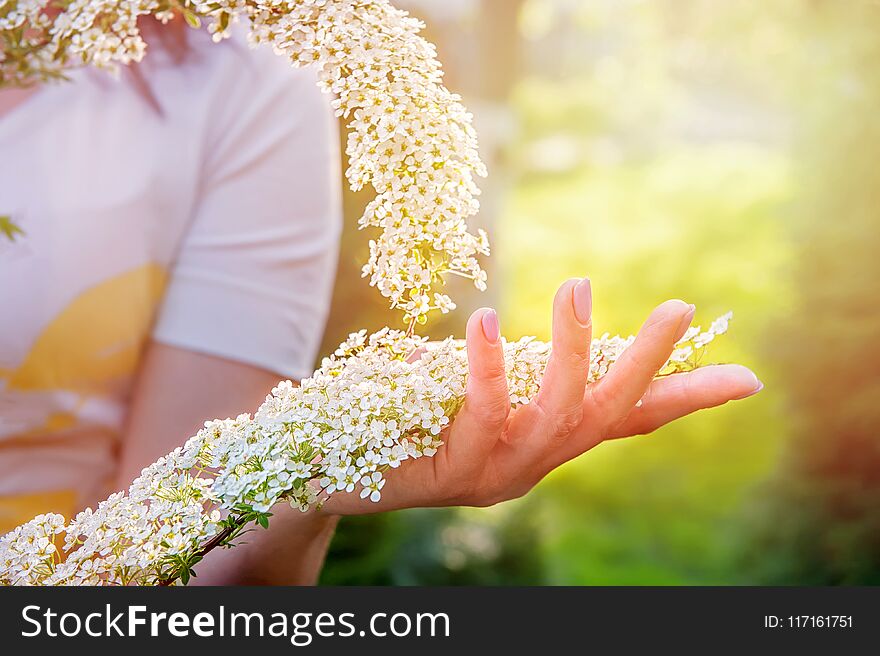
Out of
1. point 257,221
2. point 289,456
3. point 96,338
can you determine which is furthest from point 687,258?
point 289,456

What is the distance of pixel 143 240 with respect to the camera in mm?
1022

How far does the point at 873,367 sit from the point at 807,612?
1.38 meters

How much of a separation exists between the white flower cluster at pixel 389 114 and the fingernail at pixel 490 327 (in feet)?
0.18

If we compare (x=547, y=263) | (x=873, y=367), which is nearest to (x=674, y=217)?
(x=547, y=263)

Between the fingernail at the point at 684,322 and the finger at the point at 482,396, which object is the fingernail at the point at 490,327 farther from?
the fingernail at the point at 684,322

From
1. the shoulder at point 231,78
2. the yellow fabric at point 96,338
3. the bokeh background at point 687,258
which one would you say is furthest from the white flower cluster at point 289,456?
the shoulder at point 231,78

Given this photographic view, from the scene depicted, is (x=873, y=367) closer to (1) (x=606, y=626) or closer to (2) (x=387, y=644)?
(1) (x=606, y=626)

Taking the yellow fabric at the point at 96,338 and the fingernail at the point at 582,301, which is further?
the yellow fabric at the point at 96,338

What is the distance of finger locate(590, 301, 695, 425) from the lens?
0.58 metres

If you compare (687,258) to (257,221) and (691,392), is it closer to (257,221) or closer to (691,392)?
(257,221)

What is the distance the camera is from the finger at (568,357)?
22.8 inches

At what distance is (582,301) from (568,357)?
0.04m

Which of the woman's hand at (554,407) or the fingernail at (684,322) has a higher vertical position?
the fingernail at (684,322)

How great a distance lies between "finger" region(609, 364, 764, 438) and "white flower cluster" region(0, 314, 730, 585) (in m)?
0.03
